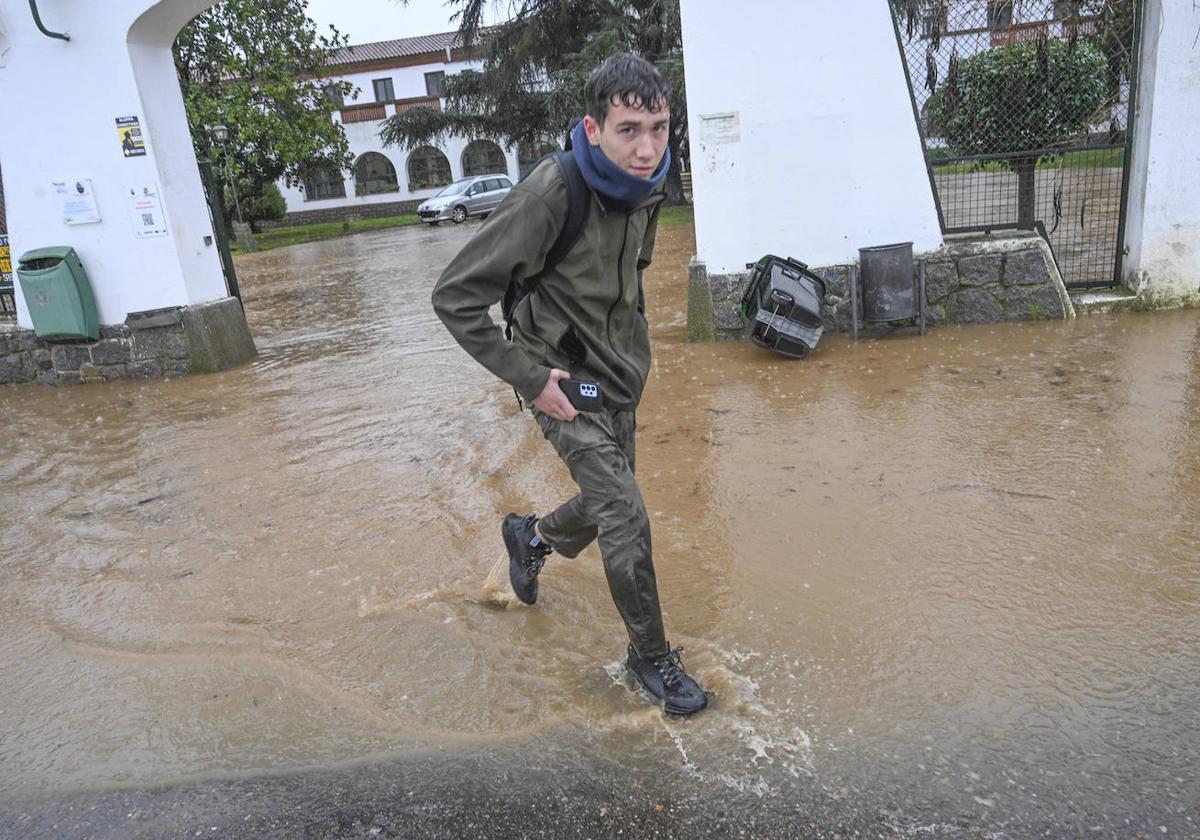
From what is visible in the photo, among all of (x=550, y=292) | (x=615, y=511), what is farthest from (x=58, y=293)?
(x=615, y=511)

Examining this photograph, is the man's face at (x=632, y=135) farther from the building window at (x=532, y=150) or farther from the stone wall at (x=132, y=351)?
the building window at (x=532, y=150)

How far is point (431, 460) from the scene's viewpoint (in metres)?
5.00

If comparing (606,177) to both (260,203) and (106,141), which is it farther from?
(260,203)

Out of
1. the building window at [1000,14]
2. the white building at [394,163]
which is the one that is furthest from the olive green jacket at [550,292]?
the white building at [394,163]

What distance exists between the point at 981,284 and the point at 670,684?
5439 mm

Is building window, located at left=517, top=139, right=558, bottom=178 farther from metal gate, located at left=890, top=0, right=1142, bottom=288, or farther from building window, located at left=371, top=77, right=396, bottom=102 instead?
metal gate, located at left=890, top=0, right=1142, bottom=288

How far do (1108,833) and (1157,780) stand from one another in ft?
0.88

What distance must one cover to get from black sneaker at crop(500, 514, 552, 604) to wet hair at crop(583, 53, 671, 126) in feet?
4.89

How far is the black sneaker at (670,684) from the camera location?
2.51m

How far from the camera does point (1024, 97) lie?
23.1 ft

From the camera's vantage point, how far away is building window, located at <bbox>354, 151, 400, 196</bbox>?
42438 millimetres

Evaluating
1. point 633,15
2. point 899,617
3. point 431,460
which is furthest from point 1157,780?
point 633,15

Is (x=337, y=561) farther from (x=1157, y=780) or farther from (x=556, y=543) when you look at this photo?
(x=1157, y=780)

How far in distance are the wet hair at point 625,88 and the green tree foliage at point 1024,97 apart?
18.0 ft
